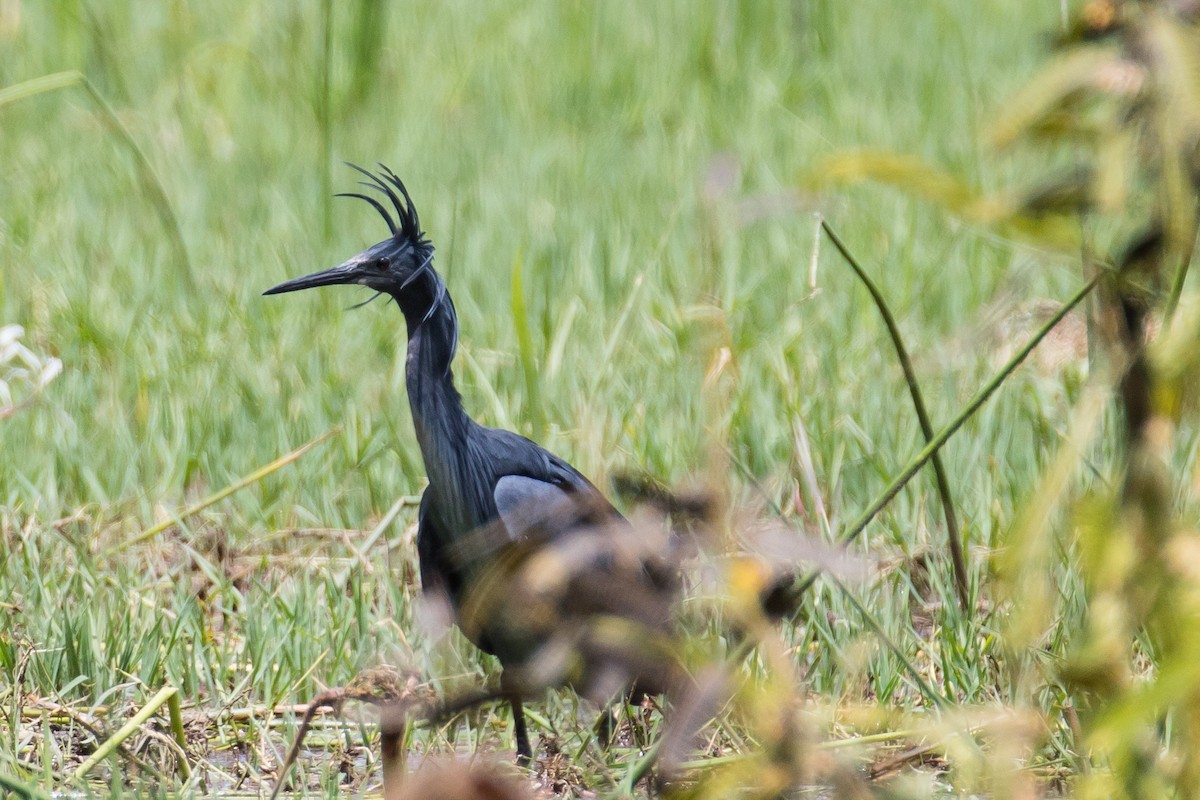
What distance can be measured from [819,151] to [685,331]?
1.48 m

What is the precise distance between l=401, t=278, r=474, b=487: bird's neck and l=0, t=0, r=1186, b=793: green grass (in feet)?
0.71

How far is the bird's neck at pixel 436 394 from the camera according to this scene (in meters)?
2.35

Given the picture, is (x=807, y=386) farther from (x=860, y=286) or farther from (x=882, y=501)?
(x=882, y=501)

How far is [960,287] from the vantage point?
3.89 meters

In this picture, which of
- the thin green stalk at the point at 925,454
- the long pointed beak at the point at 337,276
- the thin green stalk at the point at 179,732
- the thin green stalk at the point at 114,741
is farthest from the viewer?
the long pointed beak at the point at 337,276

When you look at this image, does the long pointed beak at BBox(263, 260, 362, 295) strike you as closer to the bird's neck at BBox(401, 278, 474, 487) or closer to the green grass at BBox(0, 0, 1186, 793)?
the bird's neck at BBox(401, 278, 474, 487)

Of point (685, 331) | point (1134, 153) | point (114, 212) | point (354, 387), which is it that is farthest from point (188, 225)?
point (1134, 153)

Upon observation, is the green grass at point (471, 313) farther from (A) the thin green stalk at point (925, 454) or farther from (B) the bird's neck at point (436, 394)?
(B) the bird's neck at point (436, 394)

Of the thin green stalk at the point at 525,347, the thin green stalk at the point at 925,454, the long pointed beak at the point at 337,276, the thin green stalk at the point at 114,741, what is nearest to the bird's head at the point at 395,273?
the long pointed beak at the point at 337,276

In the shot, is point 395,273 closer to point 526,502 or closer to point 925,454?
point 526,502

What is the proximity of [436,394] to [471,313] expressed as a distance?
147 centimetres

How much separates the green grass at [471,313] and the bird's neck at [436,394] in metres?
0.22

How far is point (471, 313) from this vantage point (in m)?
3.84

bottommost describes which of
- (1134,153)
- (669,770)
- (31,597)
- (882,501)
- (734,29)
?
(31,597)
